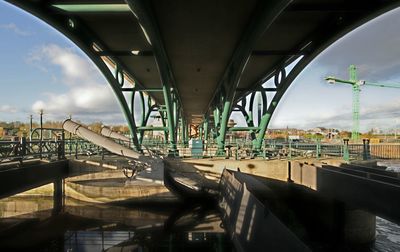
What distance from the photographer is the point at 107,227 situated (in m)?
16.2

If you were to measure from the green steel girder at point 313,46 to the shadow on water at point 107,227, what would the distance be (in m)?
12.3

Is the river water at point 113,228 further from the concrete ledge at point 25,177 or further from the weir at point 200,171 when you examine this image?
the concrete ledge at point 25,177

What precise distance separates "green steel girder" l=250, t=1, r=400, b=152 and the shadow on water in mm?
12310

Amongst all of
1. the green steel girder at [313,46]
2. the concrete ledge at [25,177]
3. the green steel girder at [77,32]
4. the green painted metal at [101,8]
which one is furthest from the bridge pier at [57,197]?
the green steel girder at [313,46]

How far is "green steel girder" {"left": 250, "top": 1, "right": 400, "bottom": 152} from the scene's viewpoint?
17.6 metres

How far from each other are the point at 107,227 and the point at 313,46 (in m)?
17.6

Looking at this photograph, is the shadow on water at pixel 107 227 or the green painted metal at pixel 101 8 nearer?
the shadow on water at pixel 107 227

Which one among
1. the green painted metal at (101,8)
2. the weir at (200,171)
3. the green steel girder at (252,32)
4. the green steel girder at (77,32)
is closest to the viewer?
the weir at (200,171)

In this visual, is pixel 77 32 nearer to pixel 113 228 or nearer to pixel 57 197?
pixel 57 197

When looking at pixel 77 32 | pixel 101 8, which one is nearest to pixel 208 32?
pixel 101 8

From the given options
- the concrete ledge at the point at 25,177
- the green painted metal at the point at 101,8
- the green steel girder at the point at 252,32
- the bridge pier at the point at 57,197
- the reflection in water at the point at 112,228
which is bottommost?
Answer: the reflection in water at the point at 112,228

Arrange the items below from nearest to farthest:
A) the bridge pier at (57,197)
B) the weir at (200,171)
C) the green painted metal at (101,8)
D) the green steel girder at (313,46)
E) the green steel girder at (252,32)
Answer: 1. the weir at (200,171)
2. the green steel girder at (252,32)
3. the green painted metal at (101,8)
4. the green steel girder at (313,46)
5. the bridge pier at (57,197)

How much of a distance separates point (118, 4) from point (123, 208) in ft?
40.3

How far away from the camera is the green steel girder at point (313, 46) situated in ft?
57.6
